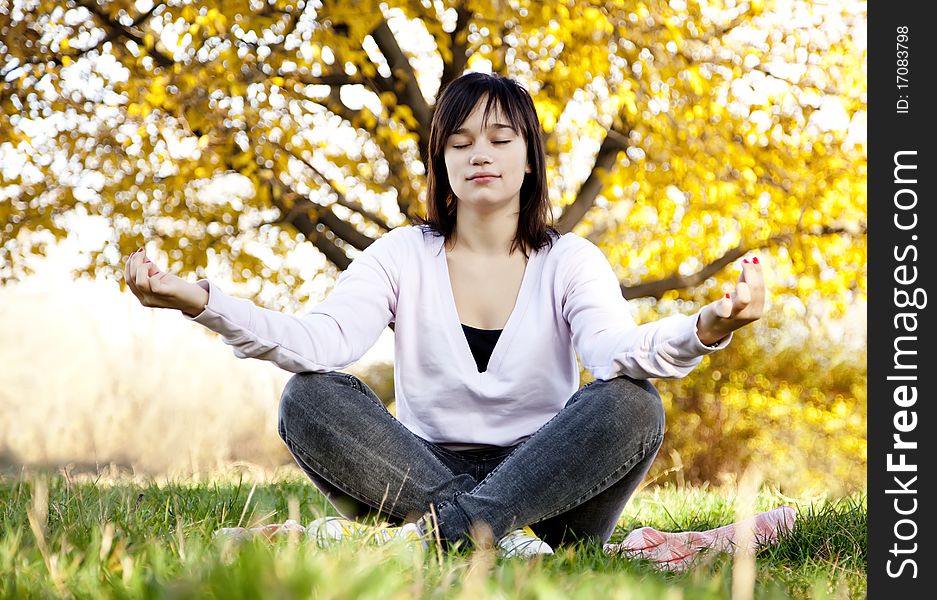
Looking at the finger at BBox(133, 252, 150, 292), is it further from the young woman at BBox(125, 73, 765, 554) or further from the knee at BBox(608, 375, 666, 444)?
the knee at BBox(608, 375, 666, 444)

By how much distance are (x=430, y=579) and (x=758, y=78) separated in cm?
473

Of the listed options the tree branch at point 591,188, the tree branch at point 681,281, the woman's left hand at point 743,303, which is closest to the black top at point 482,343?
the woman's left hand at point 743,303

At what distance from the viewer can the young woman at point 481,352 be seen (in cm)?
197

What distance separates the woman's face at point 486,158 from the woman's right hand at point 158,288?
0.85 meters

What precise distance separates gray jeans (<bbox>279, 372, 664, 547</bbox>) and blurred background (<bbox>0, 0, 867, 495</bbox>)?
1259 mm

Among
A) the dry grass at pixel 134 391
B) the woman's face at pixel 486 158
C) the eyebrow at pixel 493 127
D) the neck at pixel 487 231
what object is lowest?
the dry grass at pixel 134 391

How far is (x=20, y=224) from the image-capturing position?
5.32 meters

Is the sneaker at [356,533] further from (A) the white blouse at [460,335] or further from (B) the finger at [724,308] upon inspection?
(B) the finger at [724,308]

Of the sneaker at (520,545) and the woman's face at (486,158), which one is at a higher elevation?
the woman's face at (486,158)

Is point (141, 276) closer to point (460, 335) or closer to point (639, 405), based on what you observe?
point (460, 335)

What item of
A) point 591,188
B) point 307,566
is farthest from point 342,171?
point 307,566

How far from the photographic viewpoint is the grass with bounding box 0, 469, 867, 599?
3.78ft
